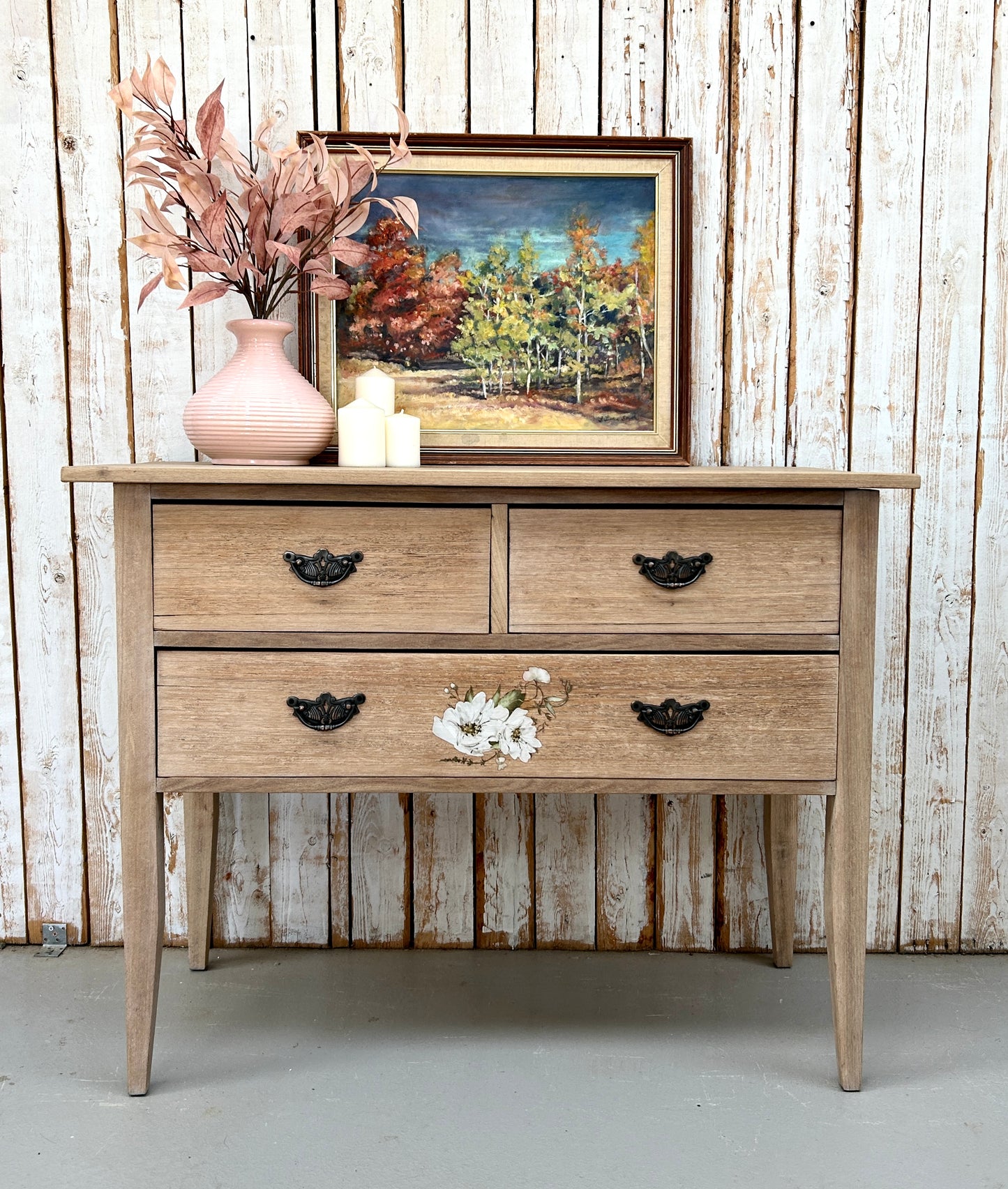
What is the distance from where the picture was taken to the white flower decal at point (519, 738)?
143cm

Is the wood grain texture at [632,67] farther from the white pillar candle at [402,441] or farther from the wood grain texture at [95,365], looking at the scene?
the wood grain texture at [95,365]

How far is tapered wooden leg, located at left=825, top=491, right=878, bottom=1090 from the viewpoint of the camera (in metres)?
1.43

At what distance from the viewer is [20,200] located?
1.88m

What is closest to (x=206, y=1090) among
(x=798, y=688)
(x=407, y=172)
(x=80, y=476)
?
(x=80, y=476)

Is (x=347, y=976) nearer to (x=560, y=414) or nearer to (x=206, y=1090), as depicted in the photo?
(x=206, y=1090)

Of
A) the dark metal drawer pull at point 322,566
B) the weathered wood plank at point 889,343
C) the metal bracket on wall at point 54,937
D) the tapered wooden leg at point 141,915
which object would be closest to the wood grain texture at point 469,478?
the dark metal drawer pull at point 322,566

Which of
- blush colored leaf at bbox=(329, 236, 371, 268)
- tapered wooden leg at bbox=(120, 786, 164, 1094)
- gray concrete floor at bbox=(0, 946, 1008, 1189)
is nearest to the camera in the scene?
gray concrete floor at bbox=(0, 946, 1008, 1189)

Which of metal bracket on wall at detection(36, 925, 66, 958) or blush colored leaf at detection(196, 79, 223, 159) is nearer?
blush colored leaf at detection(196, 79, 223, 159)

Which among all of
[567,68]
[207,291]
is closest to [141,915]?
[207,291]

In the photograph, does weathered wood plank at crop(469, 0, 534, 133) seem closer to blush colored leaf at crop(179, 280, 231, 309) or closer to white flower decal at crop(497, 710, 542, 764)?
blush colored leaf at crop(179, 280, 231, 309)

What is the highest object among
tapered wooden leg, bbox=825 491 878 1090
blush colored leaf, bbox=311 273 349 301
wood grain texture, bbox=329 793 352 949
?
blush colored leaf, bbox=311 273 349 301

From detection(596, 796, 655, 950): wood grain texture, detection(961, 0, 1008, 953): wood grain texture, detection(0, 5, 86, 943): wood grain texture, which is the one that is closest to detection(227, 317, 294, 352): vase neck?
detection(0, 5, 86, 943): wood grain texture

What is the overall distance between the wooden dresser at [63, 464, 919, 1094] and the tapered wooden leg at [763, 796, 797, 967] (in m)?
0.47

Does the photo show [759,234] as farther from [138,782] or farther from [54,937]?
[54,937]
